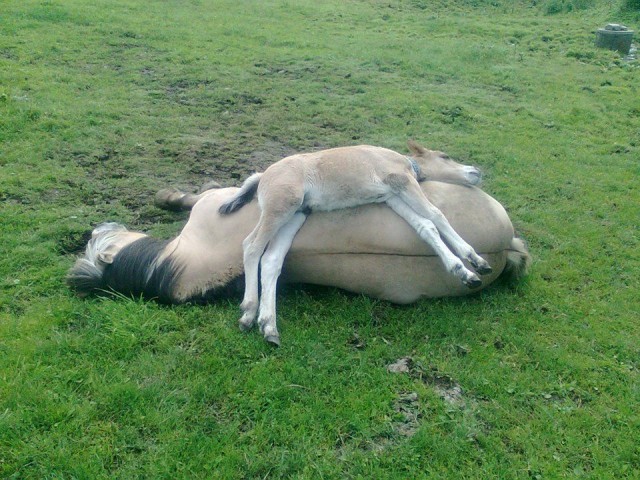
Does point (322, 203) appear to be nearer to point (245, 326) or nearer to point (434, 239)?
point (434, 239)

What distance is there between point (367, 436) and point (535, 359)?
4.65ft

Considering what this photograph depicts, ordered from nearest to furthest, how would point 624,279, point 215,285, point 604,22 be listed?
point 215,285
point 624,279
point 604,22

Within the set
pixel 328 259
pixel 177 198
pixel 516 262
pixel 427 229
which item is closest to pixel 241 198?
pixel 328 259

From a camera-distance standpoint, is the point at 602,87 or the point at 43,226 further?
the point at 602,87

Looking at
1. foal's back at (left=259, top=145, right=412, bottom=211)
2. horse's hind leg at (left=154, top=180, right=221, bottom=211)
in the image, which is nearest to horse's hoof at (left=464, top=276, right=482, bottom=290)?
foal's back at (left=259, top=145, right=412, bottom=211)

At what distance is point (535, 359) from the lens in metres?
4.25

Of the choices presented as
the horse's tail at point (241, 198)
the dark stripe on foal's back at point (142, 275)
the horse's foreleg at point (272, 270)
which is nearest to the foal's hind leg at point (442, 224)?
the horse's foreleg at point (272, 270)

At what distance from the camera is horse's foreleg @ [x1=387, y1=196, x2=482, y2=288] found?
169 inches

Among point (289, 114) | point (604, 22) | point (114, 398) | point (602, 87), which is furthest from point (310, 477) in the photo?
point (604, 22)

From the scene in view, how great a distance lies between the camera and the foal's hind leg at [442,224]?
442 centimetres

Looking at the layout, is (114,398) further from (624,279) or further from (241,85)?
(241,85)

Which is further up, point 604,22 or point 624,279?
point 604,22

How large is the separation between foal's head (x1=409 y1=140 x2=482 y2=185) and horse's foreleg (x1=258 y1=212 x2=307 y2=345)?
1280mm

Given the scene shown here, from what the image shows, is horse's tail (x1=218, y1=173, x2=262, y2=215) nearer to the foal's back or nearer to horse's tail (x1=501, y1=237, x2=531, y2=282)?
the foal's back
